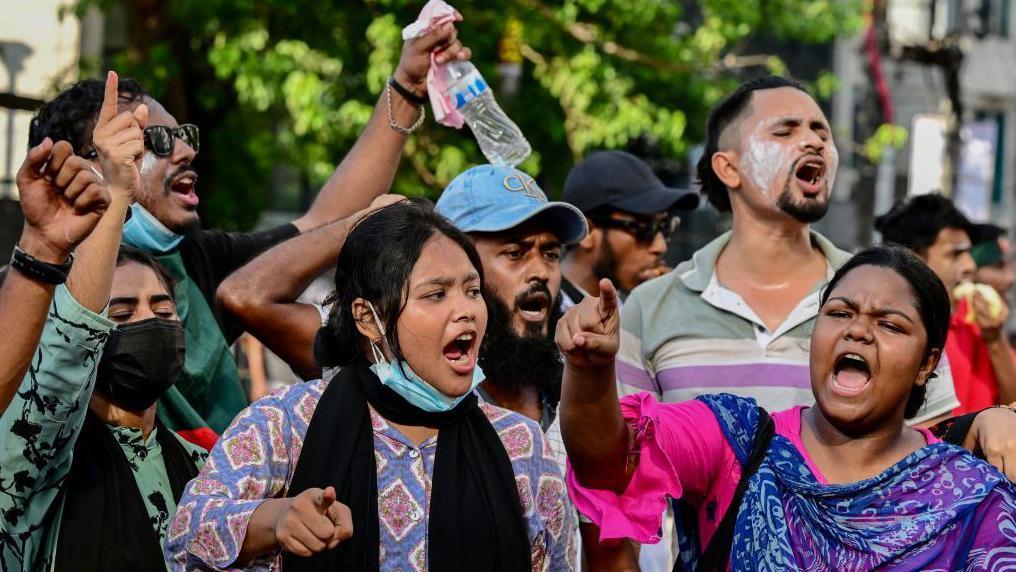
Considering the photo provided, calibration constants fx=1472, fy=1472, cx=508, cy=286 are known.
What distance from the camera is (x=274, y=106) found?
14836 millimetres

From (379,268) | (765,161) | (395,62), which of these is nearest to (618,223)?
(765,161)

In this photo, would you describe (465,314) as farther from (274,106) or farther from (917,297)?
(274,106)

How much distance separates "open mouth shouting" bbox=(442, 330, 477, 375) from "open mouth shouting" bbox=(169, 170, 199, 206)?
134cm

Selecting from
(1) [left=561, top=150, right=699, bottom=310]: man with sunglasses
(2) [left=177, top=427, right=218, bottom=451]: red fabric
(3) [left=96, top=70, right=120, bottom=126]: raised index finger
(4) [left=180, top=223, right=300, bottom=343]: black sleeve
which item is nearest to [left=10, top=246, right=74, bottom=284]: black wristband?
(3) [left=96, top=70, right=120, bottom=126]: raised index finger

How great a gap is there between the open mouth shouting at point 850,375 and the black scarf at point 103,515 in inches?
69.5

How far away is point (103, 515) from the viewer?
12.4ft

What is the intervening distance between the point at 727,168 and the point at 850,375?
1577 mm

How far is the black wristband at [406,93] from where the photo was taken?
5.11 meters

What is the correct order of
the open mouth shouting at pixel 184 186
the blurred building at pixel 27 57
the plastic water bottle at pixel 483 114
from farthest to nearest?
the blurred building at pixel 27 57 < the plastic water bottle at pixel 483 114 < the open mouth shouting at pixel 184 186

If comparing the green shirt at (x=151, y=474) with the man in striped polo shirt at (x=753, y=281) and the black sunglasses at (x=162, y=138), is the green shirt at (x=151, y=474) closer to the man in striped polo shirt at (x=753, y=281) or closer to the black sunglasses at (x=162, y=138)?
the black sunglasses at (x=162, y=138)

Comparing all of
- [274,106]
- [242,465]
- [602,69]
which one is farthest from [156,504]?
[274,106]

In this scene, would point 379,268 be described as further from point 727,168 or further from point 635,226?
point 635,226

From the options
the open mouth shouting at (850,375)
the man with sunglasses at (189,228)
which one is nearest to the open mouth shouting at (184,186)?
the man with sunglasses at (189,228)

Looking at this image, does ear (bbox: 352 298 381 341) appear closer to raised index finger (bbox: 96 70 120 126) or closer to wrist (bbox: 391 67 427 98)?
raised index finger (bbox: 96 70 120 126)
